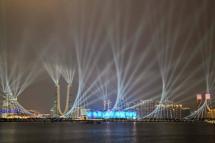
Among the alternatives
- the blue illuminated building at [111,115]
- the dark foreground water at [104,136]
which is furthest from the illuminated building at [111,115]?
the dark foreground water at [104,136]

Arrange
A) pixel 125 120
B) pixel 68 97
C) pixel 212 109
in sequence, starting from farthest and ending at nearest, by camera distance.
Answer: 1. pixel 125 120
2. pixel 212 109
3. pixel 68 97

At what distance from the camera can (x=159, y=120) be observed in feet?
559

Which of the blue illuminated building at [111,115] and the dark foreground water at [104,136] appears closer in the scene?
the dark foreground water at [104,136]

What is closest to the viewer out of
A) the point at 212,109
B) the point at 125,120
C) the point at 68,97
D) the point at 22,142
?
the point at 22,142

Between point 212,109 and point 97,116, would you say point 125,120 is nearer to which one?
point 97,116

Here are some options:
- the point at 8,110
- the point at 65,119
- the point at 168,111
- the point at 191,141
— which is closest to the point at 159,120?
the point at 168,111

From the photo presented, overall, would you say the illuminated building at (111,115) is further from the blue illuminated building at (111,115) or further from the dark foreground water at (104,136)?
the dark foreground water at (104,136)

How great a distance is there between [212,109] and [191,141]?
335 feet

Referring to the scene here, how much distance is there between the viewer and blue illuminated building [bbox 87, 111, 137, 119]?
15700 centimetres

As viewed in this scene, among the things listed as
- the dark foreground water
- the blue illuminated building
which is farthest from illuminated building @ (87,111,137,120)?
the dark foreground water

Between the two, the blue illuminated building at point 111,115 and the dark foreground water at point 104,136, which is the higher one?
the blue illuminated building at point 111,115

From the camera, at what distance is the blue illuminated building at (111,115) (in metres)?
157

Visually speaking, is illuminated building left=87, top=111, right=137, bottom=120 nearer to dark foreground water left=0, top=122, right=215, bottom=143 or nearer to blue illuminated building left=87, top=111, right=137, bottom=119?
blue illuminated building left=87, top=111, right=137, bottom=119

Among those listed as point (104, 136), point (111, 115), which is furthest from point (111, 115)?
point (104, 136)
